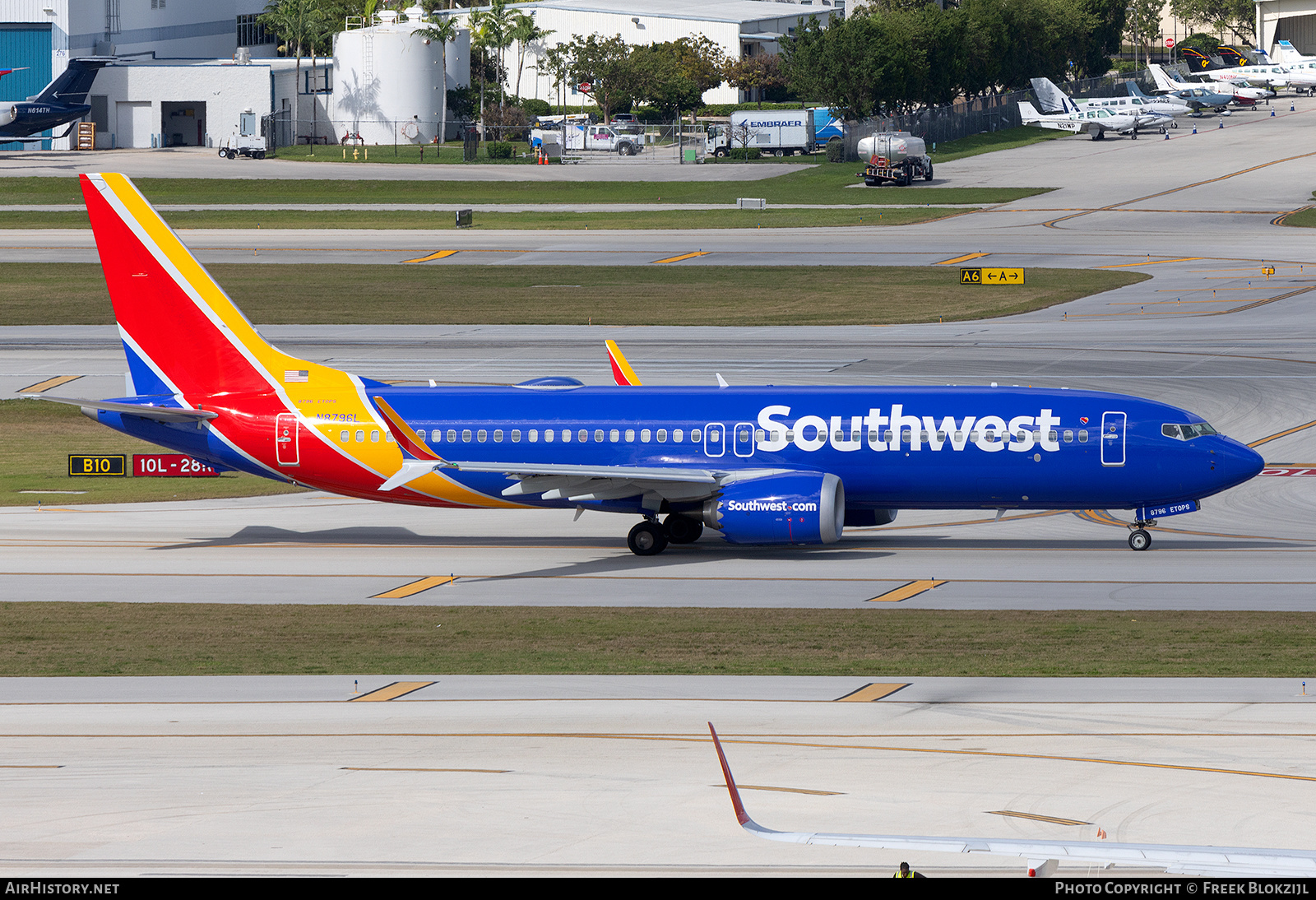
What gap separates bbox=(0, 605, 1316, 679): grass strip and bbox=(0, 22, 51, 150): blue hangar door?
13818 centimetres

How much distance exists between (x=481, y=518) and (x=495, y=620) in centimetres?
1203

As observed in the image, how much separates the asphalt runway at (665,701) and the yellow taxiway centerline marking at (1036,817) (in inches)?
2.0

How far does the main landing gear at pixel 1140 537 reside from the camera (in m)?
38.3

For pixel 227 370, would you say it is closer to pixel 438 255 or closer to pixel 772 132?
pixel 438 255

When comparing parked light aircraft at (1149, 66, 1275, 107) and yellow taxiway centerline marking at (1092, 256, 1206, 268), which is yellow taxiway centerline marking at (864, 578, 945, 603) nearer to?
yellow taxiway centerline marking at (1092, 256, 1206, 268)

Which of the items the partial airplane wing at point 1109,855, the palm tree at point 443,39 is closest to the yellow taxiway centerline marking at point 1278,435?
the partial airplane wing at point 1109,855

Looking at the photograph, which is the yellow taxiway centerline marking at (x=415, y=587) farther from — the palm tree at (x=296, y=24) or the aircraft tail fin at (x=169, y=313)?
the palm tree at (x=296, y=24)

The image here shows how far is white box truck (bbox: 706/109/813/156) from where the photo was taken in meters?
154

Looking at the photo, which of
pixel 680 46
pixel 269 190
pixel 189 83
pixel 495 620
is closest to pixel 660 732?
pixel 495 620

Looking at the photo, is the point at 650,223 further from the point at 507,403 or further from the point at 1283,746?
the point at 1283,746

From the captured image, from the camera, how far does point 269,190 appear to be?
134 metres

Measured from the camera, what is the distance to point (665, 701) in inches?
1032

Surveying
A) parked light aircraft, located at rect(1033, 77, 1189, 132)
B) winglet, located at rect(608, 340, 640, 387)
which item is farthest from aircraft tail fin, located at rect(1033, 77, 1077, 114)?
winglet, located at rect(608, 340, 640, 387)

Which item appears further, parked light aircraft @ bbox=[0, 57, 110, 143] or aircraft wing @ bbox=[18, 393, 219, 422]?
parked light aircraft @ bbox=[0, 57, 110, 143]
